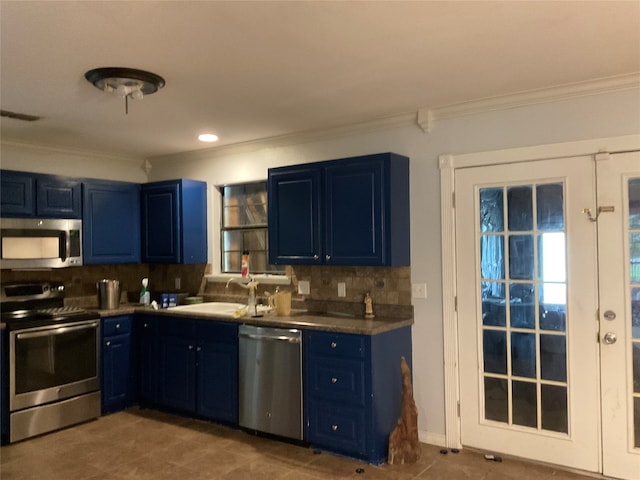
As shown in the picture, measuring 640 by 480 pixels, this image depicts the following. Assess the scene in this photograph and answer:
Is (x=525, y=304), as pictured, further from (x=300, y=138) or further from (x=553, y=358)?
(x=300, y=138)

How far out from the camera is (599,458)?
10.2 feet

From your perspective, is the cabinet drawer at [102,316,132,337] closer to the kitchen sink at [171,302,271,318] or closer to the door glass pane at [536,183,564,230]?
the kitchen sink at [171,302,271,318]

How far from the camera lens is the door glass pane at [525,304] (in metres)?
3.26

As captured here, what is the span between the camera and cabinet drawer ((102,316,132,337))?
14.8 ft

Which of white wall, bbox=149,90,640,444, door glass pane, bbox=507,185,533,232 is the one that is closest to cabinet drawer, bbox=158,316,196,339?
white wall, bbox=149,90,640,444

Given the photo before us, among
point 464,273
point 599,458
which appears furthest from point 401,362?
point 599,458

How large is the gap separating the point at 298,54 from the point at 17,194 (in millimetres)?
2998

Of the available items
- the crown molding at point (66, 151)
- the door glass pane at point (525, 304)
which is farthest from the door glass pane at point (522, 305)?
the crown molding at point (66, 151)

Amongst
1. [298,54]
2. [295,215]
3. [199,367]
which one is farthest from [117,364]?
[298,54]

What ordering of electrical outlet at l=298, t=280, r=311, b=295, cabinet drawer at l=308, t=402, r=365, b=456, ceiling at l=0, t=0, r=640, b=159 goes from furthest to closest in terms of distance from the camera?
electrical outlet at l=298, t=280, r=311, b=295 < cabinet drawer at l=308, t=402, r=365, b=456 < ceiling at l=0, t=0, r=640, b=159

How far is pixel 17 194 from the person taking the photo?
4.30 meters

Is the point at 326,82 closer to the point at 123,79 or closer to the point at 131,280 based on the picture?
the point at 123,79

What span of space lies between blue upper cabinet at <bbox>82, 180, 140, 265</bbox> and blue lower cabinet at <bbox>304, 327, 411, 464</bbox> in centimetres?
240

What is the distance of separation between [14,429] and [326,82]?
11.3ft
